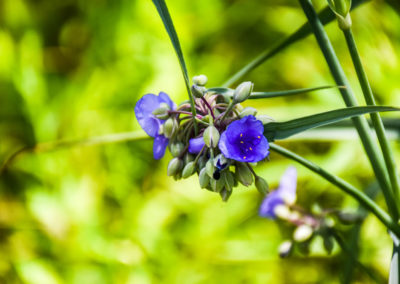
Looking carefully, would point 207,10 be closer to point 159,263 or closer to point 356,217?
point 159,263

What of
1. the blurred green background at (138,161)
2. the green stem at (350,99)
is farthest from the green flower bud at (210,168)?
the blurred green background at (138,161)

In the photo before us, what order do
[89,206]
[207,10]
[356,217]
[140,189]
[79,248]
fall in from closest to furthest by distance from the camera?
1. [356,217]
2. [79,248]
3. [89,206]
4. [140,189]
5. [207,10]

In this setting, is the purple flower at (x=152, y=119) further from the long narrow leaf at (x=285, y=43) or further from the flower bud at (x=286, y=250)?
the flower bud at (x=286, y=250)

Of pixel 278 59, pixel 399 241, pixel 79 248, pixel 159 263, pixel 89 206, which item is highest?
pixel 278 59

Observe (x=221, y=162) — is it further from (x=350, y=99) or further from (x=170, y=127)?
(x=350, y=99)

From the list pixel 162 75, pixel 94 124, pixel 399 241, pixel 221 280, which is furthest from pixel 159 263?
pixel 399 241

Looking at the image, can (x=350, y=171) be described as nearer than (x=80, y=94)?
Yes

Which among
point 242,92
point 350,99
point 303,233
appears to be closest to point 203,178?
point 242,92
